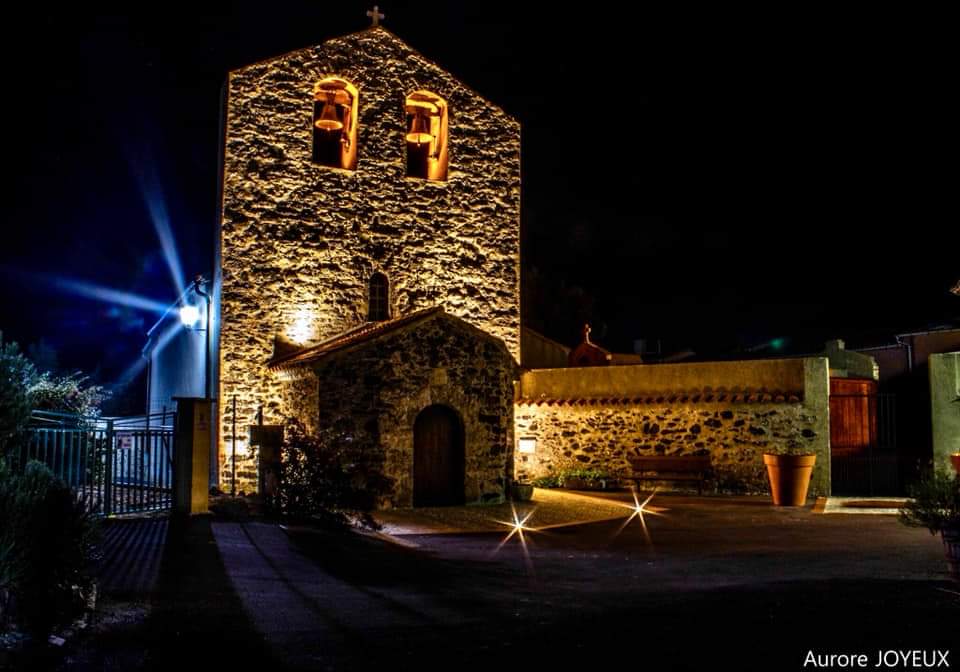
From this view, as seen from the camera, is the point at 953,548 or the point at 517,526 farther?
the point at 517,526

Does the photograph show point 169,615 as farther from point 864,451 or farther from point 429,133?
point 864,451

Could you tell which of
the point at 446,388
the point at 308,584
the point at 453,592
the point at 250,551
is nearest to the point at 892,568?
the point at 453,592

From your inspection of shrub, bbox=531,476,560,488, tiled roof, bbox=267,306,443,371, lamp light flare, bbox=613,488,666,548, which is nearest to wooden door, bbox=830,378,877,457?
lamp light flare, bbox=613,488,666,548

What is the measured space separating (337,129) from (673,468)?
33.5ft

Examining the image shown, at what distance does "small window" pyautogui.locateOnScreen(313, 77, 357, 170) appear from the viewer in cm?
1873

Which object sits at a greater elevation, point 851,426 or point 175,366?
point 175,366

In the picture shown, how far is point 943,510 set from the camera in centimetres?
796

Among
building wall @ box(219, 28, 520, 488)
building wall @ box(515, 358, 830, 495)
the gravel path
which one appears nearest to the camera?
the gravel path

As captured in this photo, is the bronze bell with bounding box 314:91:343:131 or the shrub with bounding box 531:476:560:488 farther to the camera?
the shrub with bounding box 531:476:560:488

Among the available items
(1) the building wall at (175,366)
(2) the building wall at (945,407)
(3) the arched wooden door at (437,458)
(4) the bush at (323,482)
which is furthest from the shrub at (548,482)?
(1) the building wall at (175,366)

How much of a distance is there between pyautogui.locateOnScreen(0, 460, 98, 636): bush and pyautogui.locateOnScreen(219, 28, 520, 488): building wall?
1104 centimetres

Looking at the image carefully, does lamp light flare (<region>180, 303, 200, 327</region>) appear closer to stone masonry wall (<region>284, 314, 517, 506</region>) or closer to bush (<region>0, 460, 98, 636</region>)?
stone masonry wall (<region>284, 314, 517, 506</region>)

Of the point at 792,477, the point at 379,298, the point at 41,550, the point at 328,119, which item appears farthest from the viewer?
the point at 379,298

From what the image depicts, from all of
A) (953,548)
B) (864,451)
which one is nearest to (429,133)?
(864,451)
